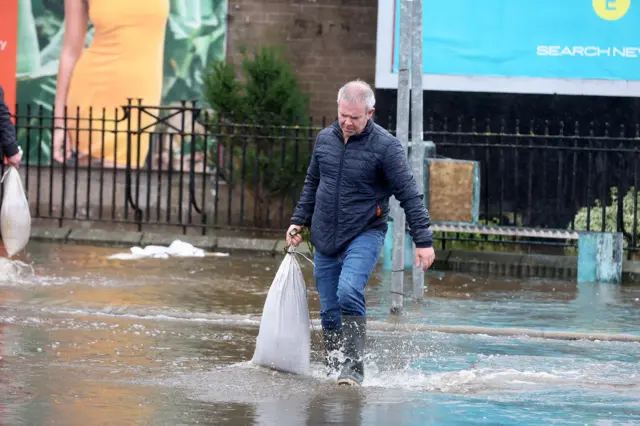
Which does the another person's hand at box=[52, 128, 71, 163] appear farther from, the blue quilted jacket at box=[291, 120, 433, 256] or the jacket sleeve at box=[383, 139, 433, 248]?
the jacket sleeve at box=[383, 139, 433, 248]

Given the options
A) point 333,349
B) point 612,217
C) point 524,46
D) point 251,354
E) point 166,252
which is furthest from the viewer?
point 524,46

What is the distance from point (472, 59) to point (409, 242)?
13.9 feet

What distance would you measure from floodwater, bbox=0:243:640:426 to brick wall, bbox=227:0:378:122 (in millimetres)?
6007

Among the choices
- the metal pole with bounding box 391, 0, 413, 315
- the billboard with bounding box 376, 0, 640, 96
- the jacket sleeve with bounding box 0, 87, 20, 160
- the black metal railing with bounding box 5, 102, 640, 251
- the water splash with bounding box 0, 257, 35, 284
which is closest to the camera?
the metal pole with bounding box 391, 0, 413, 315

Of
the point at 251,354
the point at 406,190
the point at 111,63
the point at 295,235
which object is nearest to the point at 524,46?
the point at 111,63

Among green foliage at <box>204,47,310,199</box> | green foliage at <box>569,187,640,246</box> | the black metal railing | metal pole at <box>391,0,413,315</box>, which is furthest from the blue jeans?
green foliage at <box>204,47,310,199</box>

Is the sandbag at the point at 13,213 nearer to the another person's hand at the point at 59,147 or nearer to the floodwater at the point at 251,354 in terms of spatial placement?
the floodwater at the point at 251,354

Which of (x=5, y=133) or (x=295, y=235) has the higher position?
(x=5, y=133)

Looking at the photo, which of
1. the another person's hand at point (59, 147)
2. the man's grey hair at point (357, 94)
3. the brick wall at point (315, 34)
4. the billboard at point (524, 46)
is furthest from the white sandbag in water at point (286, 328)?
the another person's hand at point (59, 147)

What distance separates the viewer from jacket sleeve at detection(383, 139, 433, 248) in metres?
7.45

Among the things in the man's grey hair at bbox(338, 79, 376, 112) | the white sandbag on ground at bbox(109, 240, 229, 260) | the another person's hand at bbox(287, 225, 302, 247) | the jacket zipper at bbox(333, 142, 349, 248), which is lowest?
the white sandbag on ground at bbox(109, 240, 229, 260)

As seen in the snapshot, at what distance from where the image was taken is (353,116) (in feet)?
24.1

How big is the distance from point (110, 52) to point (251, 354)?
431 inches

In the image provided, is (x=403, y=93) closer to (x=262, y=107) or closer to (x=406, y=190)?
(x=406, y=190)
